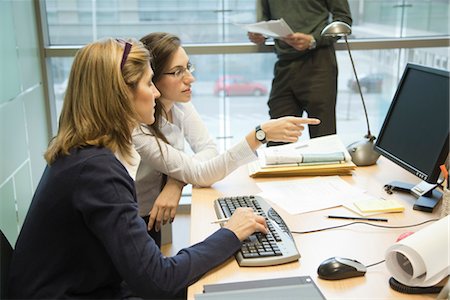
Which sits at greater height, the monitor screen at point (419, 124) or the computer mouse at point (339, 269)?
the monitor screen at point (419, 124)

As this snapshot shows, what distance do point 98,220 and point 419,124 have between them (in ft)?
3.46

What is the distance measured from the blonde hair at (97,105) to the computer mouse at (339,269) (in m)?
0.56

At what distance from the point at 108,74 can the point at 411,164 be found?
0.97 m

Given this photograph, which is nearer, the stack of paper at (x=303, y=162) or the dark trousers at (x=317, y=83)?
the stack of paper at (x=303, y=162)

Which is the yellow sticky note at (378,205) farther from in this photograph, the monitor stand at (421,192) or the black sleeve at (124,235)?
the black sleeve at (124,235)

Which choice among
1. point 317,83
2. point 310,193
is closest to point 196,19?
point 317,83

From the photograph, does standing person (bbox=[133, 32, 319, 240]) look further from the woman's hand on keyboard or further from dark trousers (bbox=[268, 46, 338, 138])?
dark trousers (bbox=[268, 46, 338, 138])

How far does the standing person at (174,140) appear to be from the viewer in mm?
1776

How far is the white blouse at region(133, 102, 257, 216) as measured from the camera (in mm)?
1791

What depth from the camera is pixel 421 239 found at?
3.44ft

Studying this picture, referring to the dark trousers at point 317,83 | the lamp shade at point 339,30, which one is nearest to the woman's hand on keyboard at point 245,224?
the lamp shade at point 339,30

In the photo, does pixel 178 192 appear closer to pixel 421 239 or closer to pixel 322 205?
pixel 322 205

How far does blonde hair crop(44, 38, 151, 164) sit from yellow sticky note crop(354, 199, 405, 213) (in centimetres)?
72

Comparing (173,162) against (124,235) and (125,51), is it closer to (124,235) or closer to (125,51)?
(125,51)
